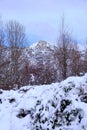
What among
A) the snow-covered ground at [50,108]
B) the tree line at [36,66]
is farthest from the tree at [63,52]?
the snow-covered ground at [50,108]

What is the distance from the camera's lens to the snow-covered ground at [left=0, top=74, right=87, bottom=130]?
7.12m

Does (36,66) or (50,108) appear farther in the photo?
(36,66)

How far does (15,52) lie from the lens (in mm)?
24141

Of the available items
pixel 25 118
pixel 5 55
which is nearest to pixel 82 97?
pixel 25 118

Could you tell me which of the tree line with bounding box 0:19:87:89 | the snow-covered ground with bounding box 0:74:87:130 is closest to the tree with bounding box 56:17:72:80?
the tree line with bounding box 0:19:87:89

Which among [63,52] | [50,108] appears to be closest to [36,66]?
[63,52]

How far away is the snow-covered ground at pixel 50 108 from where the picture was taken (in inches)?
280

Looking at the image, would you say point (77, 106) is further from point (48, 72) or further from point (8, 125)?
point (48, 72)

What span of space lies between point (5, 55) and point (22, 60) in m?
1.37

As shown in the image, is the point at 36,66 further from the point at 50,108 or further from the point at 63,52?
the point at 50,108

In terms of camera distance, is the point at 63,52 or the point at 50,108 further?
the point at 63,52

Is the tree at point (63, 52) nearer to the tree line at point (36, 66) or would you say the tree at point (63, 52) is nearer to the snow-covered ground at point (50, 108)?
the tree line at point (36, 66)

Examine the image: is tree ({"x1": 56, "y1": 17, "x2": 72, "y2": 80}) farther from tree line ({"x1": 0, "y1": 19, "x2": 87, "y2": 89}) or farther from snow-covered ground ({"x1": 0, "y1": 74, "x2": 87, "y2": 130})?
snow-covered ground ({"x1": 0, "y1": 74, "x2": 87, "y2": 130})

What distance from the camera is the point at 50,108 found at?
7.73 m
